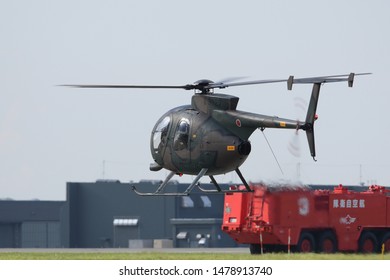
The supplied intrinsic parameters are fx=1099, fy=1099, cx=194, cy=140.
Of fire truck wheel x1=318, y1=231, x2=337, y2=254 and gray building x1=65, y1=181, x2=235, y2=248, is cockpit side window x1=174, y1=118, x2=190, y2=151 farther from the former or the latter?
gray building x1=65, y1=181, x2=235, y2=248

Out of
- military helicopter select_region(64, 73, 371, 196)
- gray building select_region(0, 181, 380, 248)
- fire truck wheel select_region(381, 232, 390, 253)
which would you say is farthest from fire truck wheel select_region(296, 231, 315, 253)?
gray building select_region(0, 181, 380, 248)

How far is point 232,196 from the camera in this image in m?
50.0

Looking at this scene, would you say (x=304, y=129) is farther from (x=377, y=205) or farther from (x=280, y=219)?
(x=377, y=205)

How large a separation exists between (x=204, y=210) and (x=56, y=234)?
68.6ft

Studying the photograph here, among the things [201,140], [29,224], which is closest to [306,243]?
[201,140]

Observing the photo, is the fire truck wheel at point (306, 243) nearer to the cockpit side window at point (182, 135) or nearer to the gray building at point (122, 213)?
the cockpit side window at point (182, 135)

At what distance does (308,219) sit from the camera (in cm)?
4903

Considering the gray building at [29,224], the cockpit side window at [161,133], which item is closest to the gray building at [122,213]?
the gray building at [29,224]

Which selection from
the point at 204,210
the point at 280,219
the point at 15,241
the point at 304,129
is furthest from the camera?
the point at 15,241

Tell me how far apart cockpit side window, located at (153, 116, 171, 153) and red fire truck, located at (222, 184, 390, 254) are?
651cm

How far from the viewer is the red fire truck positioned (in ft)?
158

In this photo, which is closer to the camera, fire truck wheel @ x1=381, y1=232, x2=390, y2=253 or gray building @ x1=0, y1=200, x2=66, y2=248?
fire truck wheel @ x1=381, y1=232, x2=390, y2=253

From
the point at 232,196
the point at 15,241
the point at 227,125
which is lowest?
the point at 15,241

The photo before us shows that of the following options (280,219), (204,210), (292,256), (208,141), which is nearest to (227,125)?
(208,141)
